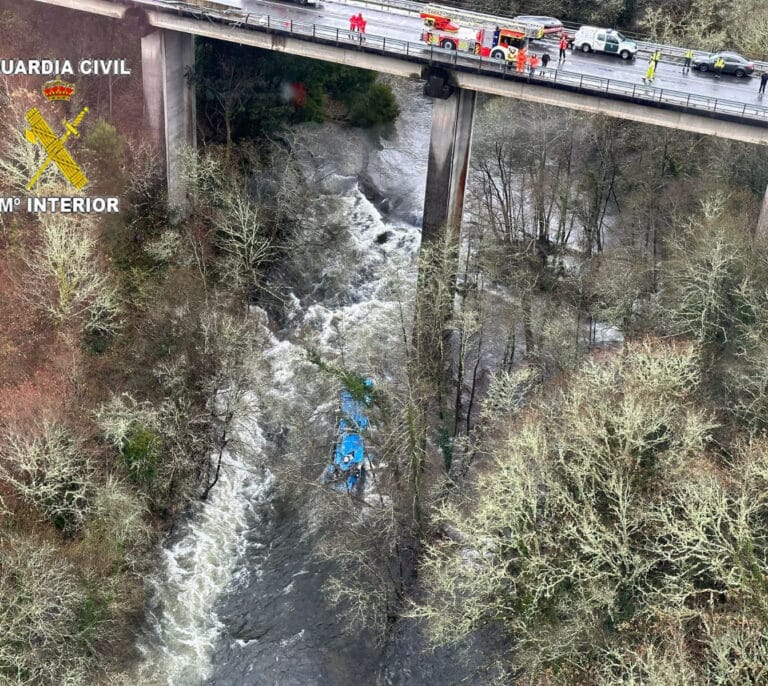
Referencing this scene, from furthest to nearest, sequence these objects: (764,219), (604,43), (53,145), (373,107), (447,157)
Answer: (373,107), (53,145), (447,157), (604,43), (764,219)

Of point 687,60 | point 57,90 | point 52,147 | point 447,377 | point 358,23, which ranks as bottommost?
point 447,377

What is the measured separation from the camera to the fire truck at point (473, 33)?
1953 inches

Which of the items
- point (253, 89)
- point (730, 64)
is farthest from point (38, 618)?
point (730, 64)

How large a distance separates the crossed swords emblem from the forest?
1.20 meters

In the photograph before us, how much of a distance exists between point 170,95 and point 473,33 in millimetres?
19634

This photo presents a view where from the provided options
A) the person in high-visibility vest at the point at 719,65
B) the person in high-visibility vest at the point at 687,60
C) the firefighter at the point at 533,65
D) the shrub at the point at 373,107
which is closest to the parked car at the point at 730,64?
Result: the person in high-visibility vest at the point at 719,65

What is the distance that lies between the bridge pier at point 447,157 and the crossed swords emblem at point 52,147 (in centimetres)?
→ 2025

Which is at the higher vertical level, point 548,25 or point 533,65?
point 548,25

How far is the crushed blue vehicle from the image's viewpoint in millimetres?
45000

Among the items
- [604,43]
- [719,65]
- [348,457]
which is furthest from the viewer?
[604,43]

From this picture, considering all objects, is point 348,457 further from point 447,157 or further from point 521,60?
point 521,60

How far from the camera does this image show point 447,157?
53969 mm

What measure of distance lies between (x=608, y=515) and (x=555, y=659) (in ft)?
Answer: 18.5

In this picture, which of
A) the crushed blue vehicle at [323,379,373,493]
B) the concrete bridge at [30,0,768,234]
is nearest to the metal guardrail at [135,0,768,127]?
the concrete bridge at [30,0,768,234]
